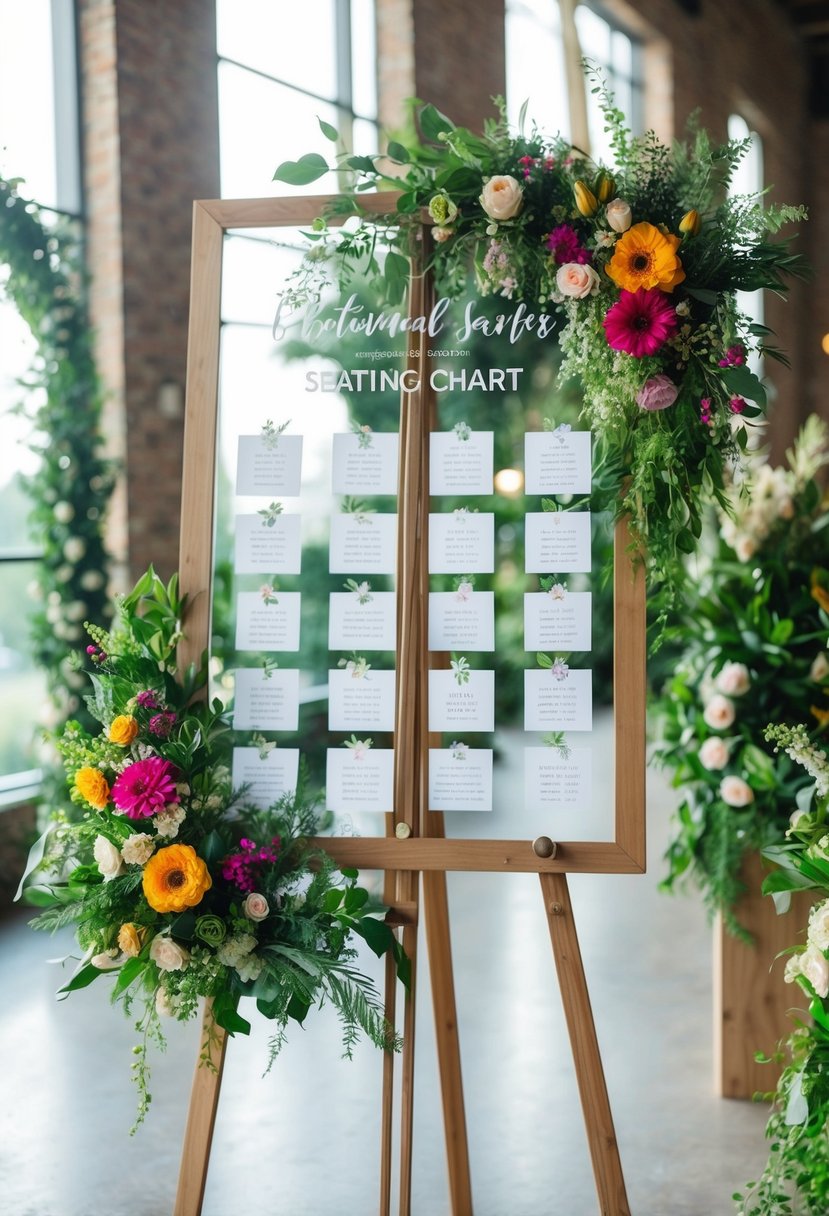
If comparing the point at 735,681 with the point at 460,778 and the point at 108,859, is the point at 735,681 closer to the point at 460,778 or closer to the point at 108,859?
the point at 460,778

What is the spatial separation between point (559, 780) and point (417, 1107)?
1.36m

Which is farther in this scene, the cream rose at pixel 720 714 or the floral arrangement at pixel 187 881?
the cream rose at pixel 720 714

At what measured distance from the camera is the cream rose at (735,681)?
9.60ft

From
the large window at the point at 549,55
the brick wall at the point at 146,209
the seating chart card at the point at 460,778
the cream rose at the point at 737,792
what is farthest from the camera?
the large window at the point at 549,55

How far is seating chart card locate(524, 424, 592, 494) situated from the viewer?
6.84ft

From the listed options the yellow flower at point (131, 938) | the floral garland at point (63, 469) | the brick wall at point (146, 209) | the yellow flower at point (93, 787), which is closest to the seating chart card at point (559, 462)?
the yellow flower at point (93, 787)

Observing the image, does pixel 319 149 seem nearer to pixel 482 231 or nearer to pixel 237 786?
pixel 482 231

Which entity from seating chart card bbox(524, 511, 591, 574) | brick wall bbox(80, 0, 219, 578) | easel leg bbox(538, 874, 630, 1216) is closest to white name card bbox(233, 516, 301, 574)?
seating chart card bbox(524, 511, 591, 574)

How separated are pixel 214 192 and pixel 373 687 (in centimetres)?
362

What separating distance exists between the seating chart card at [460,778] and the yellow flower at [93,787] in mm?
579

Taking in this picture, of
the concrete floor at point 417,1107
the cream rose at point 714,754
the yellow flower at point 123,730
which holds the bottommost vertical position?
the concrete floor at point 417,1107

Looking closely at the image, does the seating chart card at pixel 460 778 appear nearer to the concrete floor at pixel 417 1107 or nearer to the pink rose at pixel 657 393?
the concrete floor at pixel 417 1107

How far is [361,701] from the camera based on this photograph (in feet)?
7.11

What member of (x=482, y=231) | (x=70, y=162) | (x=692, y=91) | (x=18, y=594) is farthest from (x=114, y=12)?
(x=692, y=91)
